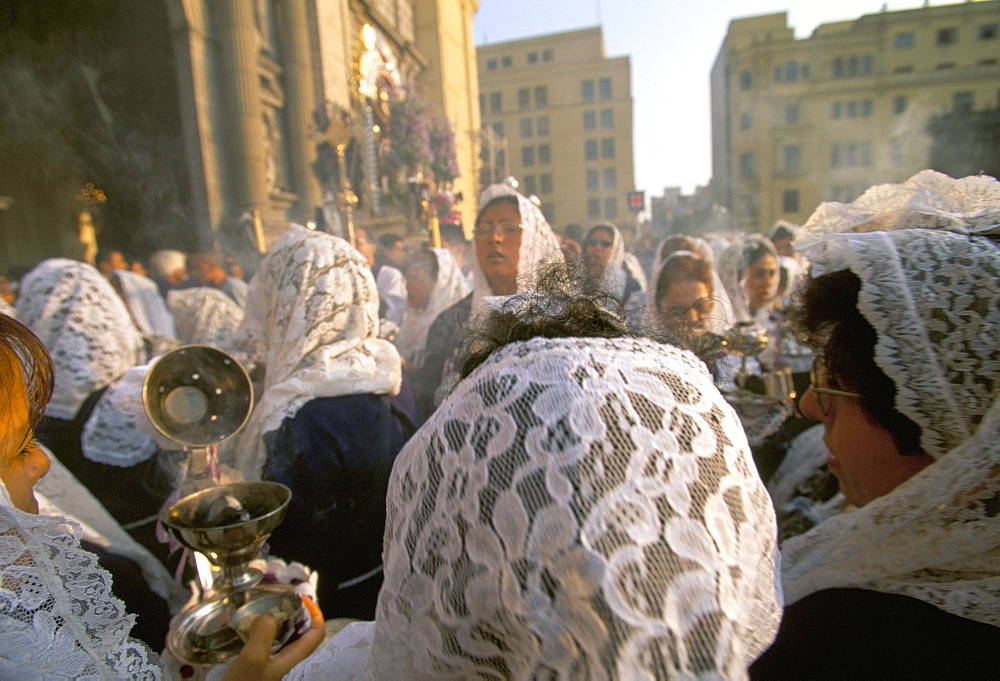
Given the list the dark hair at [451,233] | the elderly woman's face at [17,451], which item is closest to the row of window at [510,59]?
the dark hair at [451,233]

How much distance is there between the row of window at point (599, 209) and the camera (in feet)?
Result: 148

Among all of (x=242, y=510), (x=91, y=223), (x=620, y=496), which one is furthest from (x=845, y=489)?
(x=91, y=223)

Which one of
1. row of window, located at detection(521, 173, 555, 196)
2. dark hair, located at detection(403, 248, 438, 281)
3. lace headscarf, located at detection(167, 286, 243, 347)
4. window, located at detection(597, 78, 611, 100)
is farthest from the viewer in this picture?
window, located at detection(597, 78, 611, 100)

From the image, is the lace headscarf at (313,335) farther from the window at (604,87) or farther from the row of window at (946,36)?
the window at (604,87)

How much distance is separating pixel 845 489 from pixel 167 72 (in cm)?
836

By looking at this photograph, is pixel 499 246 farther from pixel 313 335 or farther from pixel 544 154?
pixel 544 154

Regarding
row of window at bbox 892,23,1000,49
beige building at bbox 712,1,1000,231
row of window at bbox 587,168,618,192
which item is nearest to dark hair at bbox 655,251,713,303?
beige building at bbox 712,1,1000,231

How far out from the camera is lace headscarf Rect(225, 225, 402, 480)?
98.7 inches

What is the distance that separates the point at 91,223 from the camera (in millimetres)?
7320

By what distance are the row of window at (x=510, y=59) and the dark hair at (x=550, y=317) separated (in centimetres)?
5361

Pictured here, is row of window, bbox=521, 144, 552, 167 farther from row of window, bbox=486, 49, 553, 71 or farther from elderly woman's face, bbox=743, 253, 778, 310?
elderly woman's face, bbox=743, 253, 778, 310

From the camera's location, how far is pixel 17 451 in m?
1.29

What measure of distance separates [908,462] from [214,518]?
192 centimetres

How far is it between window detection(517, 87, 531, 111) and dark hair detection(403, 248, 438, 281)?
4391 centimetres
